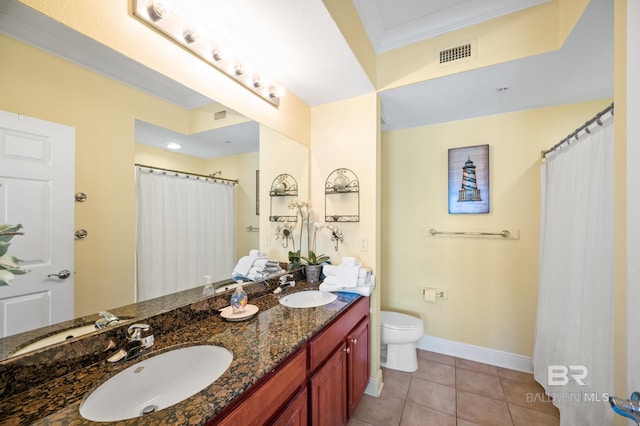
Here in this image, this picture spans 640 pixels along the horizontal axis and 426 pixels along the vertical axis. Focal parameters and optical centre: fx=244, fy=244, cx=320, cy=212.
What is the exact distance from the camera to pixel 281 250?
1.95 metres

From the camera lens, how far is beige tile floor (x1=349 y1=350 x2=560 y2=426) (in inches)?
67.8

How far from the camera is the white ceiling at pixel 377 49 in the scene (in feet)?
3.07

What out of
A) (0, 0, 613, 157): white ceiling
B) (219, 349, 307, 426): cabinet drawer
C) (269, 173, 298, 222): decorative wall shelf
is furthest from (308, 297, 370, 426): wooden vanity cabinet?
(0, 0, 613, 157): white ceiling

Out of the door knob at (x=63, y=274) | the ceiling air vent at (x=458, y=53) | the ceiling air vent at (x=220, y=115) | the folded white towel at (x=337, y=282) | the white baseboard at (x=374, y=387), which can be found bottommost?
the white baseboard at (x=374, y=387)

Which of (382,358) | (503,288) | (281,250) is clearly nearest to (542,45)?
(503,288)

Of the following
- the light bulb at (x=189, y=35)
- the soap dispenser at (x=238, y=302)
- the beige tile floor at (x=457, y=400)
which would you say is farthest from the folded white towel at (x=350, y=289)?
the light bulb at (x=189, y=35)

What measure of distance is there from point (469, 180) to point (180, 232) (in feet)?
8.46

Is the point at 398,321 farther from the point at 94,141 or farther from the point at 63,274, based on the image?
the point at 94,141

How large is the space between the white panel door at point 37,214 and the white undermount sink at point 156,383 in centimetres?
30

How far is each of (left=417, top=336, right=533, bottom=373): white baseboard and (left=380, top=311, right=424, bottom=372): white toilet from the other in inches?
14.4

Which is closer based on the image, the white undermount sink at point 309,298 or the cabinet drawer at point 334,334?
the cabinet drawer at point 334,334

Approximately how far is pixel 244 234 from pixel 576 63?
2447 mm

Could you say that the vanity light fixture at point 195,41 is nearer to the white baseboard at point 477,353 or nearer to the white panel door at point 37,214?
the white panel door at point 37,214

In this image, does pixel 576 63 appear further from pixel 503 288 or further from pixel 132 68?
pixel 132 68
